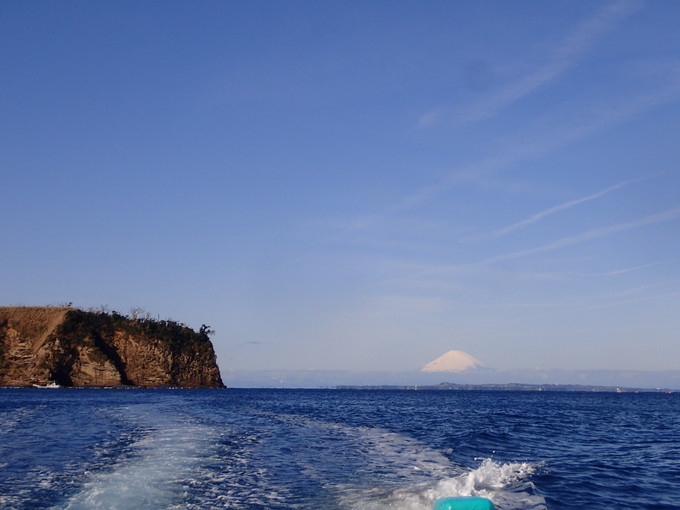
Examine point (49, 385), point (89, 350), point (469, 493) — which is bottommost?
point (469, 493)

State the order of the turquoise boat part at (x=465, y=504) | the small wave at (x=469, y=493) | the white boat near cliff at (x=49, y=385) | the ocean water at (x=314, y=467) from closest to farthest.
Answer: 1. the turquoise boat part at (x=465, y=504)
2. the small wave at (x=469, y=493)
3. the ocean water at (x=314, y=467)
4. the white boat near cliff at (x=49, y=385)

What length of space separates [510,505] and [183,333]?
11769 centimetres

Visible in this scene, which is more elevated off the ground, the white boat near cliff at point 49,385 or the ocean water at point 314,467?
the white boat near cliff at point 49,385

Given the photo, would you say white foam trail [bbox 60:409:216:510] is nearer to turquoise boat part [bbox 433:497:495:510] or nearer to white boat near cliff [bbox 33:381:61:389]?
turquoise boat part [bbox 433:497:495:510]

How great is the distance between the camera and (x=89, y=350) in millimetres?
101000

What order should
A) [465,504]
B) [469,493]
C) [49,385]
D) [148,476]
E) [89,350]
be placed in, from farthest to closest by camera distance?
[89,350], [49,385], [148,476], [469,493], [465,504]

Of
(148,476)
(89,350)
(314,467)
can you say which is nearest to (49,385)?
(89,350)

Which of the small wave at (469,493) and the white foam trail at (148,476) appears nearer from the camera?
the white foam trail at (148,476)

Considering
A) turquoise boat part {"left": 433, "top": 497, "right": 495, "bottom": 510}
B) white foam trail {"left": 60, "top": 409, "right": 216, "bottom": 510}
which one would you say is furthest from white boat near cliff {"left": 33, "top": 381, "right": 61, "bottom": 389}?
turquoise boat part {"left": 433, "top": 497, "right": 495, "bottom": 510}

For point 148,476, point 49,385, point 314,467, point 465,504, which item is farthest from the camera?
point 49,385

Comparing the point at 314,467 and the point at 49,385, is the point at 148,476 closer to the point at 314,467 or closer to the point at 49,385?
the point at 314,467

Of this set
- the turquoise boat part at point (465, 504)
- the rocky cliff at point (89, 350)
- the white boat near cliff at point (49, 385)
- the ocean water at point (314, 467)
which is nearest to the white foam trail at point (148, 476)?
the ocean water at point (314, 467)

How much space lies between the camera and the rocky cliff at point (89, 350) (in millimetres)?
96188

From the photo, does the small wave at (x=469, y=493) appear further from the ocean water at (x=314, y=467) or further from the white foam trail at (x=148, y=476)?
the white foam trail at (x=148, y=476)
